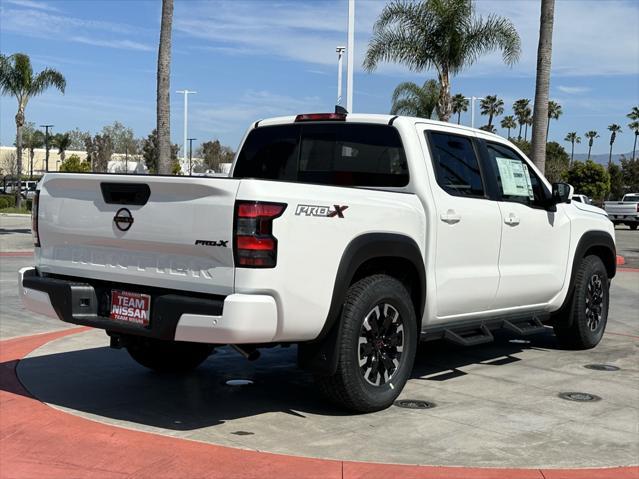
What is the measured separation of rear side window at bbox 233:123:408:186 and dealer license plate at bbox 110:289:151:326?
1.95 metres

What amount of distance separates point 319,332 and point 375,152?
1810mm

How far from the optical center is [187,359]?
22.4 ft

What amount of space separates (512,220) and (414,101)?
89.1 feet

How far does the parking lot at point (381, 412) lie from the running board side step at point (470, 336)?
1.35ft

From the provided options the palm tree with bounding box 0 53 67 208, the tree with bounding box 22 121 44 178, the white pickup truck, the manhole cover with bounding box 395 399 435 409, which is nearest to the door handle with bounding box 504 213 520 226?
the white pickup truck

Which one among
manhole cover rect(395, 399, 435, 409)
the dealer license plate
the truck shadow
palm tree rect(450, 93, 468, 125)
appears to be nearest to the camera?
the dealer license plate

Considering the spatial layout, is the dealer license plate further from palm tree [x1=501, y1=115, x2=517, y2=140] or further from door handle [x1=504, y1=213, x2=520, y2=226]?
palm tree [x1=501, y1=115, x2=517, y2=140]

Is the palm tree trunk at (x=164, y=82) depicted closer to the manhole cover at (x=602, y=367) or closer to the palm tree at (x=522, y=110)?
the manhole cover at (x=602, y=367)

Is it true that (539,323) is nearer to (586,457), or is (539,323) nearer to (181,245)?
(586,457)

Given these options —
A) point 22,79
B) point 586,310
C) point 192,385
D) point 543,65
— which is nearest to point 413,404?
point 192,385

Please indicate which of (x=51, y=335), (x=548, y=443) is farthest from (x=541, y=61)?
(x=548, y=443)

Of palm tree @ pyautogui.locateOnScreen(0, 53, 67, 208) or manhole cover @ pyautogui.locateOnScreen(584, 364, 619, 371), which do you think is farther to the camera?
→ palm tree @ pyautogui.locateOnScreen(0, 53, 67, 208)

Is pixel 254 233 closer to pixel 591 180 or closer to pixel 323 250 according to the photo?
pixel 323 250

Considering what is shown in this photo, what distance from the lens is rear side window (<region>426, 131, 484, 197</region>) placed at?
20.5 ft
